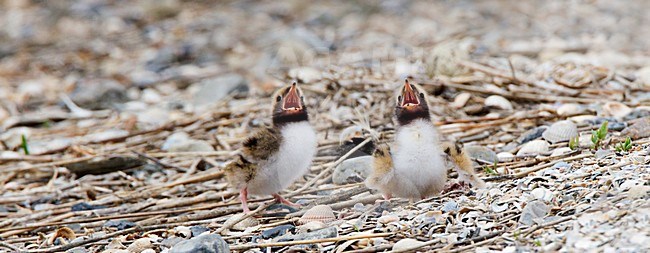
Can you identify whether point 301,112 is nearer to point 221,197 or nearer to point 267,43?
point 221,197

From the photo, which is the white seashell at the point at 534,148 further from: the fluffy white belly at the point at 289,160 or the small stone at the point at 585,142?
the fluffy white belly at the point at 289,160

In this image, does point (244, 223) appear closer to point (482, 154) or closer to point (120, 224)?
point (120, 224)

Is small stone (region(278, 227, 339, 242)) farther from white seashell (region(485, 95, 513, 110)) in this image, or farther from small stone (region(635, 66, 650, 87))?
small stone (region(635, 66, 650, 87))

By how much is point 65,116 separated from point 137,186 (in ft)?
8.88

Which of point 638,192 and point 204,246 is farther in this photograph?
point 204,246

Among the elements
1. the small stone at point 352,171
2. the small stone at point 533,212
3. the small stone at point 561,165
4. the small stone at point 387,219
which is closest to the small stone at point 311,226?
the small stone at point 387,219

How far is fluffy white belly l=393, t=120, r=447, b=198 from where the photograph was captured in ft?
12.5

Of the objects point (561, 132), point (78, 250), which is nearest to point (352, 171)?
point (561, 132)

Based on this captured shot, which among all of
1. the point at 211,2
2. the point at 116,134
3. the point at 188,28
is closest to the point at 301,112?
the point at 116,134

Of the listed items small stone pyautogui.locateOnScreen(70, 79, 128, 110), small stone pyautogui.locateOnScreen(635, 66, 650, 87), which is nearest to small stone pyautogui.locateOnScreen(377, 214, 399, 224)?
small stone pyautogui.locateOnScreen(635, 66, 650, 87)

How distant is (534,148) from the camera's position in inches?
179

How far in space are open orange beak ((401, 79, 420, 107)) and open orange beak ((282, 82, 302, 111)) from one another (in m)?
0.55

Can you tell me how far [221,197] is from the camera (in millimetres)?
4660

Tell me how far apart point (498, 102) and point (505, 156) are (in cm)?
120
